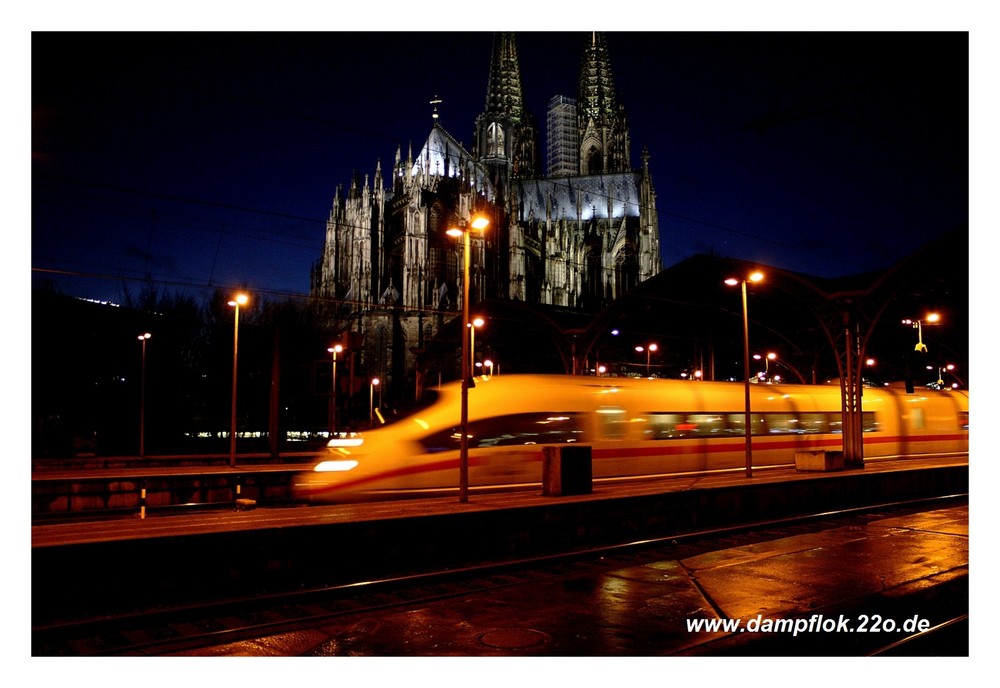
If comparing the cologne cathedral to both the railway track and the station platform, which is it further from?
the railway track

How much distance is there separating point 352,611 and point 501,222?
81230 mm

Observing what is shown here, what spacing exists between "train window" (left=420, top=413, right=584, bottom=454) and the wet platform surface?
5.76 m

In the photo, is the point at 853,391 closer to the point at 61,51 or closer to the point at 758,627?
the point at 758,627

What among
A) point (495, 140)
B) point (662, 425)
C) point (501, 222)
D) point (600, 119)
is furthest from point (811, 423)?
point (600, 119)

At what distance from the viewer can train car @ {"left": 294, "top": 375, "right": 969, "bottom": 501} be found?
16812 mm

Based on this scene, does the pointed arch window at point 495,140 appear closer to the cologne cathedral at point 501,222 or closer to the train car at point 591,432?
the cologne cathedral at point 501,222

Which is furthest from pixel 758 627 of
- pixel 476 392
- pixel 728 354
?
pixel 728 354

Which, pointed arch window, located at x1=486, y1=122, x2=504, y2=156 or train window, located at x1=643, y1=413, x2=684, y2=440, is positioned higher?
pointed arch window, located at x1=486, y1=122, x2=504, y2=156

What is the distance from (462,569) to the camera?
464 inches

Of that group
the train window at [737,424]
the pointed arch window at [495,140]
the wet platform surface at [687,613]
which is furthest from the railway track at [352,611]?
the pointed arch window at [495,140]

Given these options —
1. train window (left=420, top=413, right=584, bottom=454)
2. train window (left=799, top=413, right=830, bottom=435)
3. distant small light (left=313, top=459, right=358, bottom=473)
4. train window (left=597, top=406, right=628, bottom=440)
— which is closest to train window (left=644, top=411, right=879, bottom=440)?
train window (left=799, top=413, right=830, bottom=435)

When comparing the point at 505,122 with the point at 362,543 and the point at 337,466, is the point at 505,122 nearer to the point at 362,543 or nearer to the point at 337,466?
the point at 337,466

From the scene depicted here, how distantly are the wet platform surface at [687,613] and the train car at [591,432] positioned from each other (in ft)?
18.9

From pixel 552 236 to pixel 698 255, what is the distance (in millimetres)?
69695
